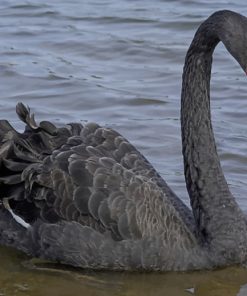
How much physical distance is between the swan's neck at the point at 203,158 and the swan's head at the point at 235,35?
176mm

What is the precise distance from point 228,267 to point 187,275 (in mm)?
249

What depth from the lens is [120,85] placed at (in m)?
9.11

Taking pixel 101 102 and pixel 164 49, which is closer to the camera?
pixel 101 102

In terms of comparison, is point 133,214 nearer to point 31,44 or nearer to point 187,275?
point 187,275

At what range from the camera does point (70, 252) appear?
237 inches

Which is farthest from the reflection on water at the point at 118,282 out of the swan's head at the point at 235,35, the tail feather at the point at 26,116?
the swan's head at the point at 235,35

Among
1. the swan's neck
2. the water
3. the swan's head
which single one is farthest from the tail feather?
the swan's head

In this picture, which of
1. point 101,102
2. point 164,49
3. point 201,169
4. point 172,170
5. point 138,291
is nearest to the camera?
point 138,291

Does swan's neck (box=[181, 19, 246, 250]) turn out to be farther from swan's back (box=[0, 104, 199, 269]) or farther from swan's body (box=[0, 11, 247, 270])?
swan's back (box=[0, 104, 199, 269])

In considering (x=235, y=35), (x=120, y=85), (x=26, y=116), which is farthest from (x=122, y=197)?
(x=120, y=85)

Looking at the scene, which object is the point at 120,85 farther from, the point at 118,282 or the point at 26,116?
the point at 118,282

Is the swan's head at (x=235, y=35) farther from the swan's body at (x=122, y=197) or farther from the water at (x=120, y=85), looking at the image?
the water at (x=120, y=85)

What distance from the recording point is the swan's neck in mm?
6066

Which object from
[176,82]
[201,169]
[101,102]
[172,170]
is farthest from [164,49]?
[201,169]
